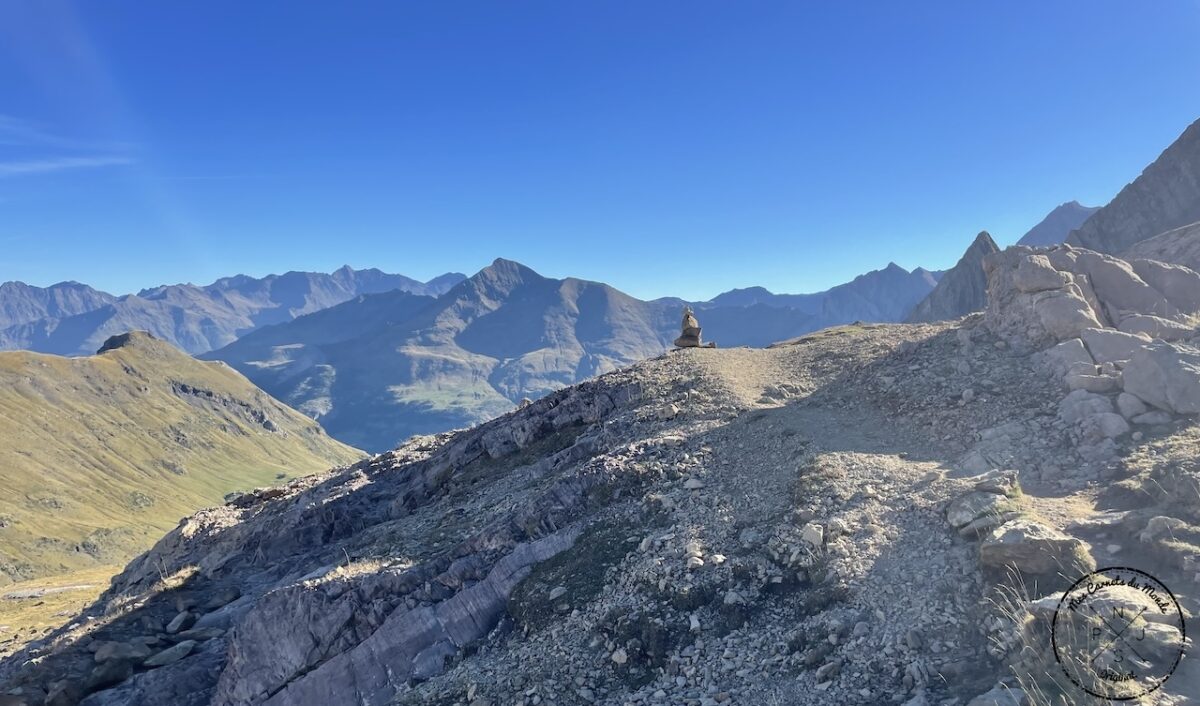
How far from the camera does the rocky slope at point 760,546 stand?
45.6 feet

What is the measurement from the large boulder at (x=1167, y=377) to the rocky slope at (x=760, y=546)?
0.35 ft

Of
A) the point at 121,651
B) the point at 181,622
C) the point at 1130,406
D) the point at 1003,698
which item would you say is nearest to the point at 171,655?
the point at 121,651

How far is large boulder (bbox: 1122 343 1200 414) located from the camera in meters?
19.0

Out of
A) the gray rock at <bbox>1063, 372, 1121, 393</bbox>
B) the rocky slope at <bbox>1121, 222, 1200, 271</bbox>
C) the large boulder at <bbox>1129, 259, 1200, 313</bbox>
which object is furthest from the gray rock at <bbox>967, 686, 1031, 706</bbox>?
the rocky slope at <bbox>1121, 222, 1200, 271</bbox>

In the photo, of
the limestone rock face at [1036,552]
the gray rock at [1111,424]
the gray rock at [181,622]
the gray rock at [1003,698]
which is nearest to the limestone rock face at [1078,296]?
the gray rock at [1111,424]

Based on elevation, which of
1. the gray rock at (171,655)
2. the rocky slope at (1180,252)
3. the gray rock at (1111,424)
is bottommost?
the gray rock at (171,655)

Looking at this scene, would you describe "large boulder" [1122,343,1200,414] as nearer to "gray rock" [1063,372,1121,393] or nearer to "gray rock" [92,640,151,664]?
"gray rock" [1063,372,1121,393]

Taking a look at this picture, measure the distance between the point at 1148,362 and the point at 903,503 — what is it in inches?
398

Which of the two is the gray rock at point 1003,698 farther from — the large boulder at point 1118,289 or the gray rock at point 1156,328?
the large boulder at point 1118,289

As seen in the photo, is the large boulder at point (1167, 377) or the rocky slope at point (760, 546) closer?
the rocky slope at point (760, 546)

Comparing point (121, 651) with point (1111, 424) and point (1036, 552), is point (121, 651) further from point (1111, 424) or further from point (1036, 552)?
point (1111, 424)

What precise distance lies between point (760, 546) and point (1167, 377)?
46.3ft

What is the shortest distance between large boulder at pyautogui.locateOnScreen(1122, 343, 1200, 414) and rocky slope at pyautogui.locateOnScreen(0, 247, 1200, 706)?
11 centimetres

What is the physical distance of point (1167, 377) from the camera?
1959 cm
